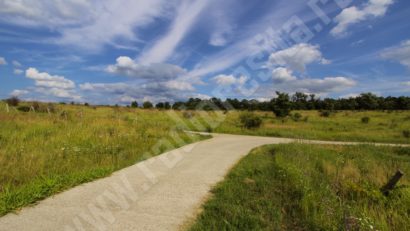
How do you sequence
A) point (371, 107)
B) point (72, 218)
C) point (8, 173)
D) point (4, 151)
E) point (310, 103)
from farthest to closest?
point (310, 103)
point (371, 107)
point (4, 151)
point (8, 173)
point (72, 218)

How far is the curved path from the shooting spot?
3.87 meters

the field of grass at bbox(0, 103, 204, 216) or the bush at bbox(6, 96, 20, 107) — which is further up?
the bush at bbox(6, 96, 20, 107)

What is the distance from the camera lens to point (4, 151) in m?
7.44

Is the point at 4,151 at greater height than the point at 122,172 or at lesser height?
greater

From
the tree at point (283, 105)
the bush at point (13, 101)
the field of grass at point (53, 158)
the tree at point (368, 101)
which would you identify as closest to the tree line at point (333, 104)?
the tree at point (368, 101)

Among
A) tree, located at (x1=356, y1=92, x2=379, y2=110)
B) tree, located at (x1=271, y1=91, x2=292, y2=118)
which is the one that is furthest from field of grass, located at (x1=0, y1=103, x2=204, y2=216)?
tree, located at (x1=356, y1=92, x2=379, y2=110)

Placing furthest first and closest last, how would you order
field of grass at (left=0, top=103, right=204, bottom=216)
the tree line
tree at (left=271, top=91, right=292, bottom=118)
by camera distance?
the tree line < tree at (left=271, top=91, right=292, bottom=118) < field of grass at (left=0, top=103, right=204, bottom=216)

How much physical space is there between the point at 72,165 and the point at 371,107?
302 ft

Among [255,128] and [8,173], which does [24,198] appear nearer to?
[8,173]

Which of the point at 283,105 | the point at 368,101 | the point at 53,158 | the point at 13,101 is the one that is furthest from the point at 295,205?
the point at 368,101

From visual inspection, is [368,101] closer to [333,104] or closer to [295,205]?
[333,104]

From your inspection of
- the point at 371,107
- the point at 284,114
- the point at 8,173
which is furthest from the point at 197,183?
the point at 371,107

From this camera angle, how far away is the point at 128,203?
4.75 metres

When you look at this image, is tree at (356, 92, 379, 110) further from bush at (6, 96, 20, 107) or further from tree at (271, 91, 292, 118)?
bush at (6, 96, 20, 107)
